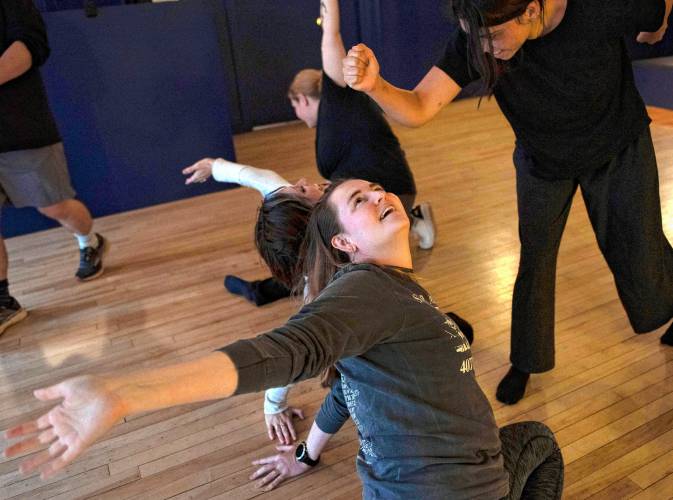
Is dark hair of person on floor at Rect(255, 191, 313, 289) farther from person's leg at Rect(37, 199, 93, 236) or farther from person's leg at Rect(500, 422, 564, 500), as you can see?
person's leg at Rect(37, 199, 93, 236)

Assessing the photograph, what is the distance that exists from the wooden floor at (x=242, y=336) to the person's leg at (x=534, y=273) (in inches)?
4.3

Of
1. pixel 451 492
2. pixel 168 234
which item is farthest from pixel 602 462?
pixel 168 234

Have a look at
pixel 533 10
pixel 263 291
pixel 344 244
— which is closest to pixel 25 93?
pixel 263 291

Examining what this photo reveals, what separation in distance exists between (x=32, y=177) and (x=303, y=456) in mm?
1850

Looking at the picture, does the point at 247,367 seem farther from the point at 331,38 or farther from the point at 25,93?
the point at 25,93

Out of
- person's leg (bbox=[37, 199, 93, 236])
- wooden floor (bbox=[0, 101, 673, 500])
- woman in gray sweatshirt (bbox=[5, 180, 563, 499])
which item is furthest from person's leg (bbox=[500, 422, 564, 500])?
person's leg (bbox=[37, 199, 93, 236])

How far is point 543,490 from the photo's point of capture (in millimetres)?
1326

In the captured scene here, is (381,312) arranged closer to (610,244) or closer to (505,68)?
(505,68)

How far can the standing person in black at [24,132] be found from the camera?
245 centimetres

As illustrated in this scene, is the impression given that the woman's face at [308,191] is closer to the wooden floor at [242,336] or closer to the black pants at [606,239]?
the black pants at [606,239]

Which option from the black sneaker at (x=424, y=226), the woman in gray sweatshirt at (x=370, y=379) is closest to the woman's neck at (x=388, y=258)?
the woman in gray sweatshirt at (x=370, y=379)

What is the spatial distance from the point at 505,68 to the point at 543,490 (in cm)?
100

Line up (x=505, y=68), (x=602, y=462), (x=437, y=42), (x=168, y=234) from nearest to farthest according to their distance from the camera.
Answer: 1. (x=505, y=68)
2. (x=602, y=462)
3. (x=168, y=234)
4. (x=437, y=42)

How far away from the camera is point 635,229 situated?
1.62 metres
